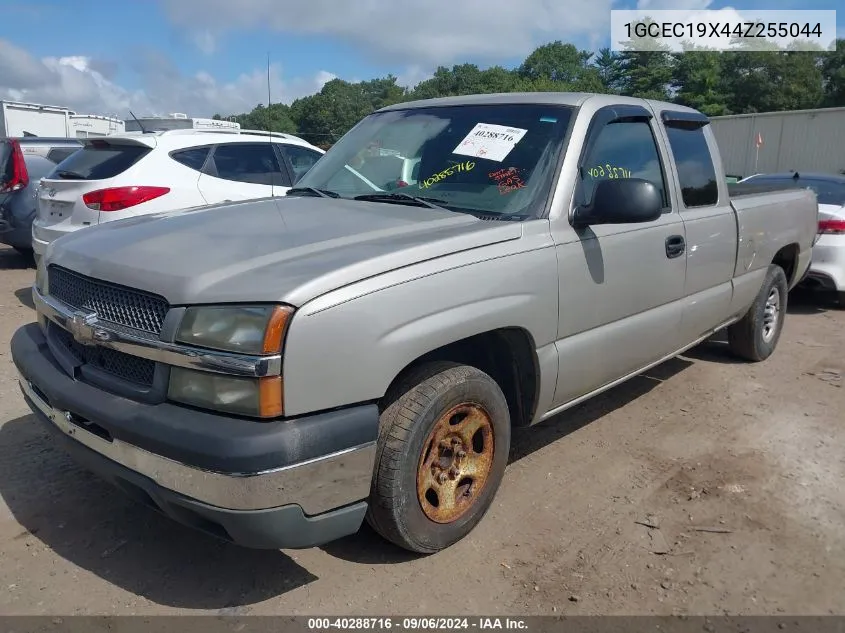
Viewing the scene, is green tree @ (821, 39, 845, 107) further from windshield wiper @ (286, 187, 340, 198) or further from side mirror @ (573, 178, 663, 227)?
windshield wiper @ (286, 187, 340, 198)

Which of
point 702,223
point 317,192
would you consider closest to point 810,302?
point 702,223

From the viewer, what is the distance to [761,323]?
557 cm

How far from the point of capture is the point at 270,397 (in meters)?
2.26

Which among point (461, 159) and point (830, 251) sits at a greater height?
point (461, 159)

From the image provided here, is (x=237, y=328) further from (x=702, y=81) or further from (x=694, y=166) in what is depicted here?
(x=702, y=81)

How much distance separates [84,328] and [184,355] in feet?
1.92

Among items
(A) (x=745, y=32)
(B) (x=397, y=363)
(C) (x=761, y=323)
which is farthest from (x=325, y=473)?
(A) (x=745, y=32)

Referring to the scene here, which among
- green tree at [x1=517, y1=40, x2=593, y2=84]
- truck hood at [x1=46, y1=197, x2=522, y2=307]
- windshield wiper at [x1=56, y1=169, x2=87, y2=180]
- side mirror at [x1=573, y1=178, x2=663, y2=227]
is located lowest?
truck hood at [x1=46, y1=197, x2=522, y2=307]

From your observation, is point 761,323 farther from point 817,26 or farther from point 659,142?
point 817,26

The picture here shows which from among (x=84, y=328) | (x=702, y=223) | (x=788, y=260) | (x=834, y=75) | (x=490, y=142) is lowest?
(x=788, y=260)

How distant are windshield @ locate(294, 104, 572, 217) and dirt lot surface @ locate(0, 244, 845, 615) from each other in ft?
4.91

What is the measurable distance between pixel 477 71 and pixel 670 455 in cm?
7572

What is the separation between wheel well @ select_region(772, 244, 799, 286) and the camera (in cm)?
576

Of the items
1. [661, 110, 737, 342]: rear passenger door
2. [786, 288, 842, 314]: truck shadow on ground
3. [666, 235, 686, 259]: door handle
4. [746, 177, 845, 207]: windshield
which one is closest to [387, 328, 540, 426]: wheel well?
[666, 235, 686, 259]: door handle
